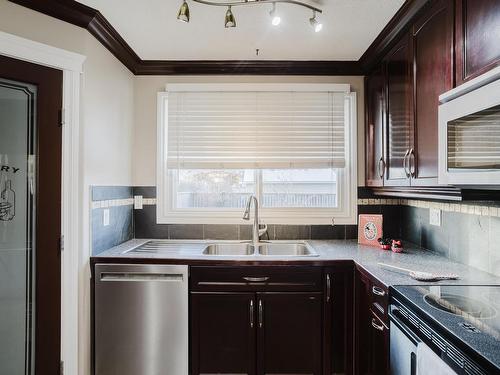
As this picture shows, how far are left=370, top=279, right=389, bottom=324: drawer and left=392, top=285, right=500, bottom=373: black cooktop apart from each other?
122mm

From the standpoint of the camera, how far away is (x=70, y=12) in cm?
184

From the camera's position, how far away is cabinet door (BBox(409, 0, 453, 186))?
1.49 m

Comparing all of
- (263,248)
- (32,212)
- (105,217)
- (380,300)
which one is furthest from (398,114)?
(32,212)

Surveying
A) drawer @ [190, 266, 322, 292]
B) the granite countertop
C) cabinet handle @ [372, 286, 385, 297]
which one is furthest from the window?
cabinet handle @ [372, 286, 385, 297]

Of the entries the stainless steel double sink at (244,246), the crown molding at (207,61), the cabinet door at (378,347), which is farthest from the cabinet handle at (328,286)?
the crown molding at (207,61)

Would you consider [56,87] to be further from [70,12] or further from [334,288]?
[334,288]

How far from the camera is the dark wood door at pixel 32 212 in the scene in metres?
1.72

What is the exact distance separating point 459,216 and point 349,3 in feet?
4.63

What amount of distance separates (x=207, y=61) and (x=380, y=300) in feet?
6.86

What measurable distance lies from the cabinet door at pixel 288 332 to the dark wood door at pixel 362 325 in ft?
0.73

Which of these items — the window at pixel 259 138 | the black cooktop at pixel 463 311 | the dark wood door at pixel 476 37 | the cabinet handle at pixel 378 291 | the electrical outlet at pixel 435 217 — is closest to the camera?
the black cooktop at pixel 463 311

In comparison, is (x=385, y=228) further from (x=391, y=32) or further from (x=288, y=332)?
(x=391, y=32)

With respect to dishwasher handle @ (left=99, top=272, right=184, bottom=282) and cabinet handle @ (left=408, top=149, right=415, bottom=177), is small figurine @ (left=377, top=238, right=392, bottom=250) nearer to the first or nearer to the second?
cabinet handle @ (left=408, top=149, right=415, bottom=177)

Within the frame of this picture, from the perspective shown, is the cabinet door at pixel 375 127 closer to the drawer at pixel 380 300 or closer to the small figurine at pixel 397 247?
the small figurine at pixel 397 247
